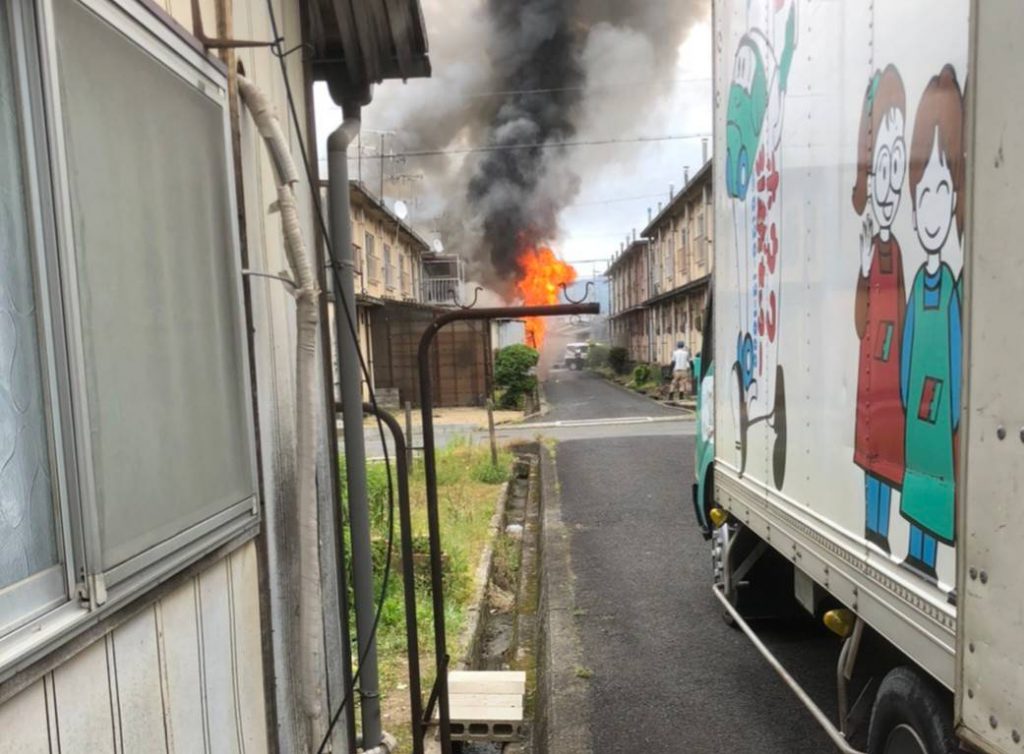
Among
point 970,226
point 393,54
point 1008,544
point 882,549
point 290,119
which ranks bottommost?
point 882,549

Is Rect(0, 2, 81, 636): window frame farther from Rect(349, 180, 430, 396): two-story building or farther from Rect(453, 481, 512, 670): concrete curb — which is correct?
Rect(349, 180, 430, 396): two-story building

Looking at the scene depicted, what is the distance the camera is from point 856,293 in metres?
2.28

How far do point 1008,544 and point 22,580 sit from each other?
1777 mm

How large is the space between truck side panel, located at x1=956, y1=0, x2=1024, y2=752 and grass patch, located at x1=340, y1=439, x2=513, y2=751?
276 centimetres

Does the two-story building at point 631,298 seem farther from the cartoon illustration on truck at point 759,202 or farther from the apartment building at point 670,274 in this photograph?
the cartoon illustration on truck at point 759,202

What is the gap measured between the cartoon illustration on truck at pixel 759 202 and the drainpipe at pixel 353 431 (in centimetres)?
168

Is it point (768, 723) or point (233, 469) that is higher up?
point (233, 469)

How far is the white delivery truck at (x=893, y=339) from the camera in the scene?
56.7 inches

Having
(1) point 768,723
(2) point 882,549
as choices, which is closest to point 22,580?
(2) point 882,549

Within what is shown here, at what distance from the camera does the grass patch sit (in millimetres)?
4188

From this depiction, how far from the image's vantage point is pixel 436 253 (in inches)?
1227

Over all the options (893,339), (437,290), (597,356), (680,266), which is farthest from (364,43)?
(597,356)

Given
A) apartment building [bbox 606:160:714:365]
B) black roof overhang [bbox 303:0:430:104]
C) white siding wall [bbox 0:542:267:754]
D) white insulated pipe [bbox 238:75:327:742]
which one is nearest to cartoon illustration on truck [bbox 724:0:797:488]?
black roof overhang [bbox 303:0:430:104]

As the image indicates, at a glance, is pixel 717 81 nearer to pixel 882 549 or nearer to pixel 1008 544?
pixel 882 549
